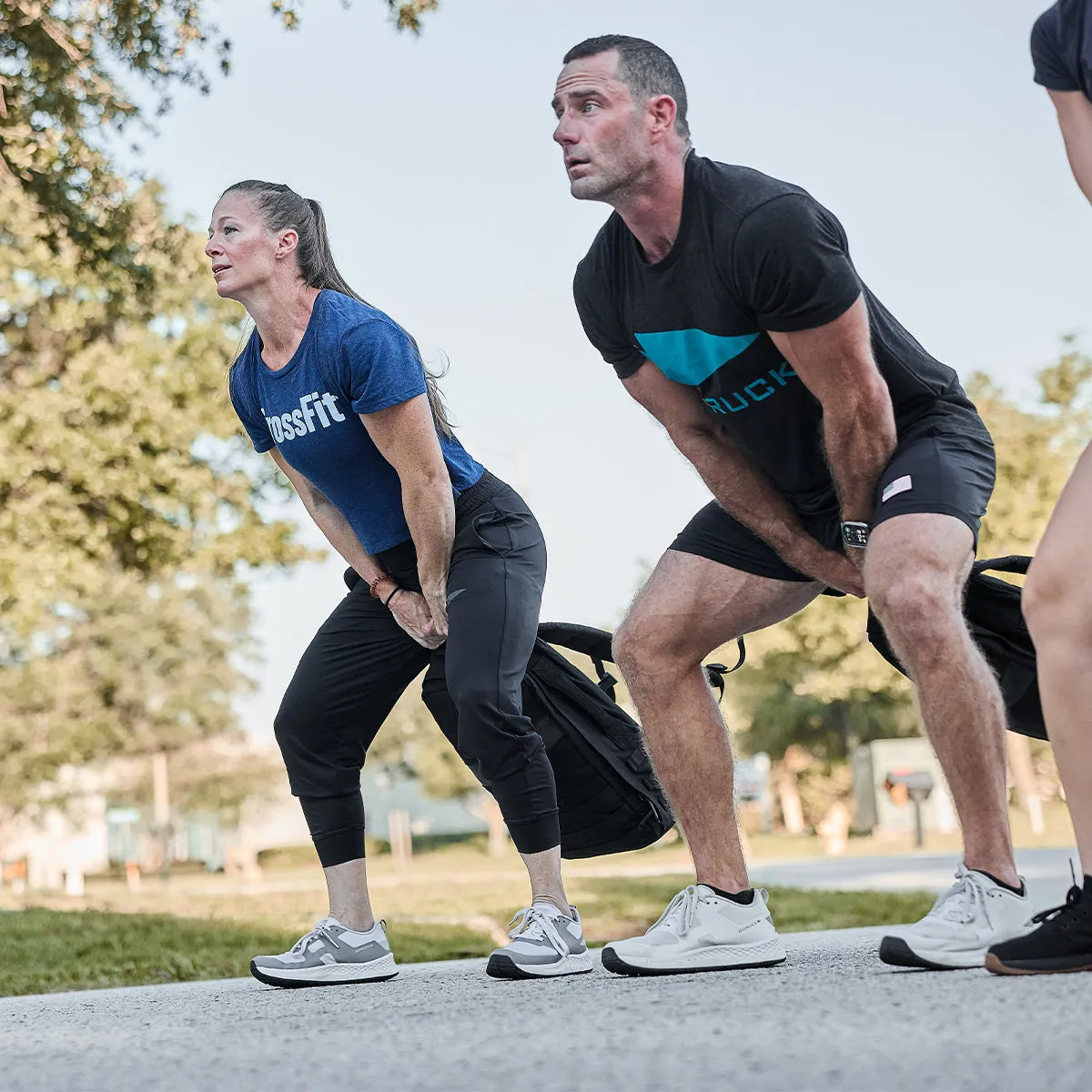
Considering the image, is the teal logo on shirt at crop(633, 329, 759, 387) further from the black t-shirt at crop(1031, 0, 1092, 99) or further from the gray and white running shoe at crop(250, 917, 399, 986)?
the gray and white running shoe at crop(250, 917, 399, 986)

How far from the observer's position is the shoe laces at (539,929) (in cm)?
392

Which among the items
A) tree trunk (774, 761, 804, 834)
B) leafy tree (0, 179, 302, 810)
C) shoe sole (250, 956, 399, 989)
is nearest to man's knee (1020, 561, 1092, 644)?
shoe sole (250, 956, 399, 989)

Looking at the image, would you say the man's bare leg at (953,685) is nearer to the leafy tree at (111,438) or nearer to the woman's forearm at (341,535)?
the woman's forearm at (341,535)

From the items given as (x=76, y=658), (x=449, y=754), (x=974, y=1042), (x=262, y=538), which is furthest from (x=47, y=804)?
(x=974, y=1042)

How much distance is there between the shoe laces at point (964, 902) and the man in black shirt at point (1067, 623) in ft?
0.95

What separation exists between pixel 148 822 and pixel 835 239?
52.4 m

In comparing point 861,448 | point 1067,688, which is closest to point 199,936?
point 861,448

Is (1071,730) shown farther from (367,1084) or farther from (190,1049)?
(190,1049)

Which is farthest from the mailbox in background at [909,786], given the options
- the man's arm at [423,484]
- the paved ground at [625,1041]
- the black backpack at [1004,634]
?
the paved ground at [625,1041]

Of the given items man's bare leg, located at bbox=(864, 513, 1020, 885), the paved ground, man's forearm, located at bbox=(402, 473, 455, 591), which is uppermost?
man's forearm, located at bbox=(402, 473, 455, 591)

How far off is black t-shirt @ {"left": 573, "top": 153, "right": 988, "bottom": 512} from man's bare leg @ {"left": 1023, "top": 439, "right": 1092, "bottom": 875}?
2.90ft

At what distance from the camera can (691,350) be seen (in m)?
3.77

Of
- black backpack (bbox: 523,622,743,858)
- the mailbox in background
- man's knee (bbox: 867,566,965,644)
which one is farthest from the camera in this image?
the mailbox in background

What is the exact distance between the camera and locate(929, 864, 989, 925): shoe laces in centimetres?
314
